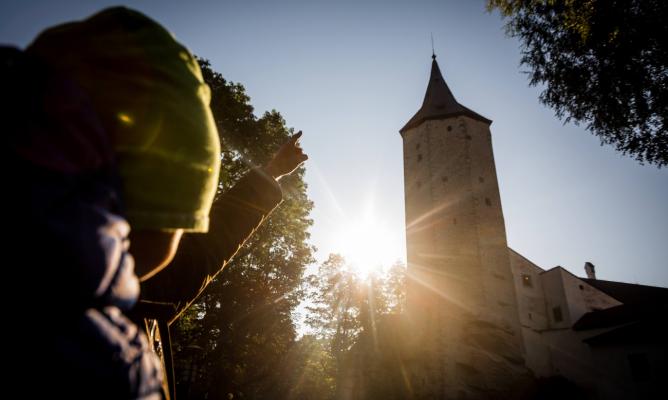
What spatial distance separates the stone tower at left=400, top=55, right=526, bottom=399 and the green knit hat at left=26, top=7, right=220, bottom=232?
841 inches

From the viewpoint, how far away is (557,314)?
78.8 feet

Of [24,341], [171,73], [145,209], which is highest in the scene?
[171,73]

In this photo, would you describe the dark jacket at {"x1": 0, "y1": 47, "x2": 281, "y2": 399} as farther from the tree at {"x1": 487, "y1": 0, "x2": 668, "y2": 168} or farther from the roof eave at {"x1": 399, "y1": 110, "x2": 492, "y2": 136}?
the roof eave at {"x1": 399, "y1": 110, "x2": 492, "y2": 136}

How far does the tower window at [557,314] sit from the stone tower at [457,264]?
22.2ft

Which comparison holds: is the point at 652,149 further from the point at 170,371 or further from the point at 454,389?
the point at 454,389

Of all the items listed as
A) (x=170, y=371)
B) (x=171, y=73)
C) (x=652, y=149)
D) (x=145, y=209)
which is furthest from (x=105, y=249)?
(x=652, y=149)

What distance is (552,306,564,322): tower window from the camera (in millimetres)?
23703

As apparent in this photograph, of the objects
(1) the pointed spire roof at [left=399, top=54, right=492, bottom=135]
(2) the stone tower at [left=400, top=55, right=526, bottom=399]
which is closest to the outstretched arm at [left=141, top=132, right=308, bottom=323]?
(2) the stone tower at [left=400, top=55, right=526, bottom=399]

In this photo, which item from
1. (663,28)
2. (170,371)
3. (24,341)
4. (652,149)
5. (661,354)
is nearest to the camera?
(24,341)

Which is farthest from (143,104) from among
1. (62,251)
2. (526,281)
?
(526,281)

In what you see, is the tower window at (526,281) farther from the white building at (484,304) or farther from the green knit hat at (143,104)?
the green knit hat at (143,104)

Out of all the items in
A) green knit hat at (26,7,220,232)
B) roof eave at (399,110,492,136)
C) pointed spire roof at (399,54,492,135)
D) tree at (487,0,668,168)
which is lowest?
green knit hat at (26,7,220,232)

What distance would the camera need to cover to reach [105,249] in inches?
21.7

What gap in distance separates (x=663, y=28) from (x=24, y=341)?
36.4ft
